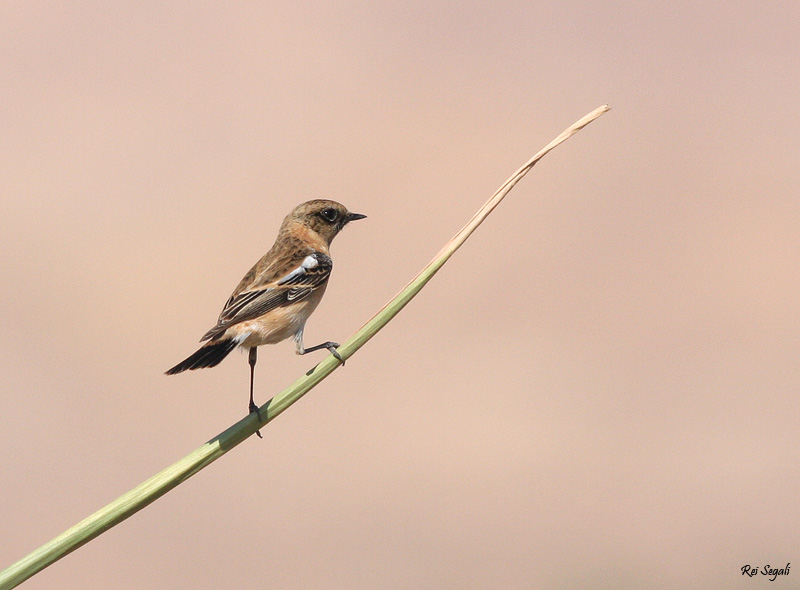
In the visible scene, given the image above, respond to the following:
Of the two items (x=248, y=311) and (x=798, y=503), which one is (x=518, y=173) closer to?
(x=248, y=311)

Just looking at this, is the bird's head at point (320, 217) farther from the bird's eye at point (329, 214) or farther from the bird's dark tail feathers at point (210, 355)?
the bird's dark tail feathers at point (210, 355)

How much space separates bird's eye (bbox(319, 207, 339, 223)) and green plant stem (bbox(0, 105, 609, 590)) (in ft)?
11.1

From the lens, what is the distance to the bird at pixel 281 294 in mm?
4645

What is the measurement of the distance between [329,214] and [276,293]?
1.15 meters

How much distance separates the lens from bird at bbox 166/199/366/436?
4645mm

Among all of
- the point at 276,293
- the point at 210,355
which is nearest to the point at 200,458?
the point at 210,355

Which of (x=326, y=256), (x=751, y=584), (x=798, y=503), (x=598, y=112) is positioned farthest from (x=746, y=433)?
(x=598, y=112)

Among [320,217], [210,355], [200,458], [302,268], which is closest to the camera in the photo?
[200,458]

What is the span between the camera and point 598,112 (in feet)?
8.65

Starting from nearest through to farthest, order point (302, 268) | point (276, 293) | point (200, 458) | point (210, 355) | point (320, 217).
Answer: point (200, 458)
point (210, 355)
point (276, 293)
point (302, 268)
point (320, 217)

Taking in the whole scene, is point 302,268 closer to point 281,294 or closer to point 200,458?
point 281,294

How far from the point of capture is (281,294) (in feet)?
16.5

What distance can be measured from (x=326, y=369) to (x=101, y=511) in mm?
777

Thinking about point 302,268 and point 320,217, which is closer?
point 302,268
